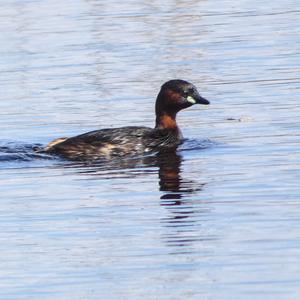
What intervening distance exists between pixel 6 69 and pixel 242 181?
26.1 feet

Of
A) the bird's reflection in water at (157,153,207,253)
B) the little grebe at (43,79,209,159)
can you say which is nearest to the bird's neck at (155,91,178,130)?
the little grebe at (43,79,209,159)

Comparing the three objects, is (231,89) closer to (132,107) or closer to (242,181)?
(132,107)

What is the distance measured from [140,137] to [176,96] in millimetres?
770

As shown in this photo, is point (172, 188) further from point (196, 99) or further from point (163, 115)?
point (163, 115)

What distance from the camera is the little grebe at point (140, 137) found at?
47.3 ft

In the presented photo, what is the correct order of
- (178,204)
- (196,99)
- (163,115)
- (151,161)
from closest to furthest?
1. (178,204)
2. (151,161)
3. (196,99)
4. (163,115)

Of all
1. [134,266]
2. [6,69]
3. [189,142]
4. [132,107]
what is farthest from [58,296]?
[6,69]

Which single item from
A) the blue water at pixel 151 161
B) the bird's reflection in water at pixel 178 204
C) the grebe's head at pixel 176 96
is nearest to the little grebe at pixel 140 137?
the grebe's head at pixel 176 96

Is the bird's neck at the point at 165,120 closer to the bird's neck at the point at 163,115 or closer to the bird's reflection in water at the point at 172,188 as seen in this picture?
the bird's neck at the point at 163,115

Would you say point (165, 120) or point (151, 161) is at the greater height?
point (165, 120)

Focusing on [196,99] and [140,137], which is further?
A: [196,99]

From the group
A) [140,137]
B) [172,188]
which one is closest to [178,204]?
[172,188]

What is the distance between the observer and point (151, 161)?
46.7 feet

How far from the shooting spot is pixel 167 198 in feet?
38.7
